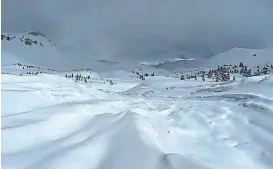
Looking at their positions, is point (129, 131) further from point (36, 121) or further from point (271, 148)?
point (271, 148)

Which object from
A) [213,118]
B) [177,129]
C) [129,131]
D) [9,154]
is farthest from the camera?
[213,118]

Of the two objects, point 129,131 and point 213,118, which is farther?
point 213,118

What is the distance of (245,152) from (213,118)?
3119 millimetres

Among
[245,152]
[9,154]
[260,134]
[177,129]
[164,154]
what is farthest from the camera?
[177,129]

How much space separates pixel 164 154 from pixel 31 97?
579cm

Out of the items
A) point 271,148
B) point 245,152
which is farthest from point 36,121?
point 271,148

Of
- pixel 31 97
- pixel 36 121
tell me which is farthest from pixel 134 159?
pixel 31 97

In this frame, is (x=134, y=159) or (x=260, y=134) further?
(x=260, y=134)

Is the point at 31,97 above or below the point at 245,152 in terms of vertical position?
above

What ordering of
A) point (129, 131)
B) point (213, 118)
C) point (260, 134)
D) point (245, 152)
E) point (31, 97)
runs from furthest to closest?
1. point (31, 97)
2. point (213, 118)
3. point (260, 134)
4. point (129, 131)
5. point (245, 152)

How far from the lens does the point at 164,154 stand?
6.37 meters

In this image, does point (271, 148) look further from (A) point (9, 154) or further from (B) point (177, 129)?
(A) point (9, 154)

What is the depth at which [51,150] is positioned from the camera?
6.32 metres

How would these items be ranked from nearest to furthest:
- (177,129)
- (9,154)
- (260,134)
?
(9,154) → (260,134) → (177,129)
